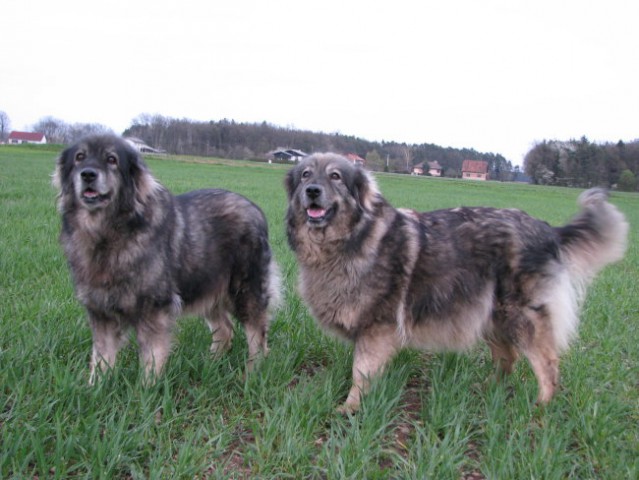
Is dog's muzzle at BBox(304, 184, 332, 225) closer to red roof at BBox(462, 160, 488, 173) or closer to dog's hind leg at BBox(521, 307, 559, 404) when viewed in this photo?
dog's hind leg at BBox(521, 307, 559, 404)

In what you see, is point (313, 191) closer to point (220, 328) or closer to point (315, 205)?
point (315, 205)

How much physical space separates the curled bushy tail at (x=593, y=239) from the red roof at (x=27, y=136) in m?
108

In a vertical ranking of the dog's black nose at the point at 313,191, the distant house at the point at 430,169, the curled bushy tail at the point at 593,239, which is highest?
the dog's black nose at the point at 313,191

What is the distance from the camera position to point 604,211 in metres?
3.70

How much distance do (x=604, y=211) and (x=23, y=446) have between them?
13.4ft

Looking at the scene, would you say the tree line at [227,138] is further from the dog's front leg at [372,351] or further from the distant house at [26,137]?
the dog's front leg at [372,351]

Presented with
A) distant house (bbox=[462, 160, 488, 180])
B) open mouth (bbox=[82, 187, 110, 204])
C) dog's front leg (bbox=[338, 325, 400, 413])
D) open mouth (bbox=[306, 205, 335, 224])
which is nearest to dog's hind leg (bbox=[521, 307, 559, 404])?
dog's front leg (bbox=[338, 325, 400, 413])

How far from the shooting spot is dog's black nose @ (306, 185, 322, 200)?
3.42 meters

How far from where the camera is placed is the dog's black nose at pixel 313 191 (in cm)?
342

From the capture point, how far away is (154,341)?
3.31 meters

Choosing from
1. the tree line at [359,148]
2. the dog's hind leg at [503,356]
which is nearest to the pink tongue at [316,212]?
the dog's hind leg at [503,356]

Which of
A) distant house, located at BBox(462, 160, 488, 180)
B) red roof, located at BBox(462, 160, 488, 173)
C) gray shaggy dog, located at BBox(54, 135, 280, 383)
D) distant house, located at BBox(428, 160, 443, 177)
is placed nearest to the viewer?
gray shaggy dog, located at BBox(54, 135, 280, 383)

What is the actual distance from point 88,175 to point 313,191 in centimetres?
149

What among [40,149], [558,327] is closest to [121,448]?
[558,327]
